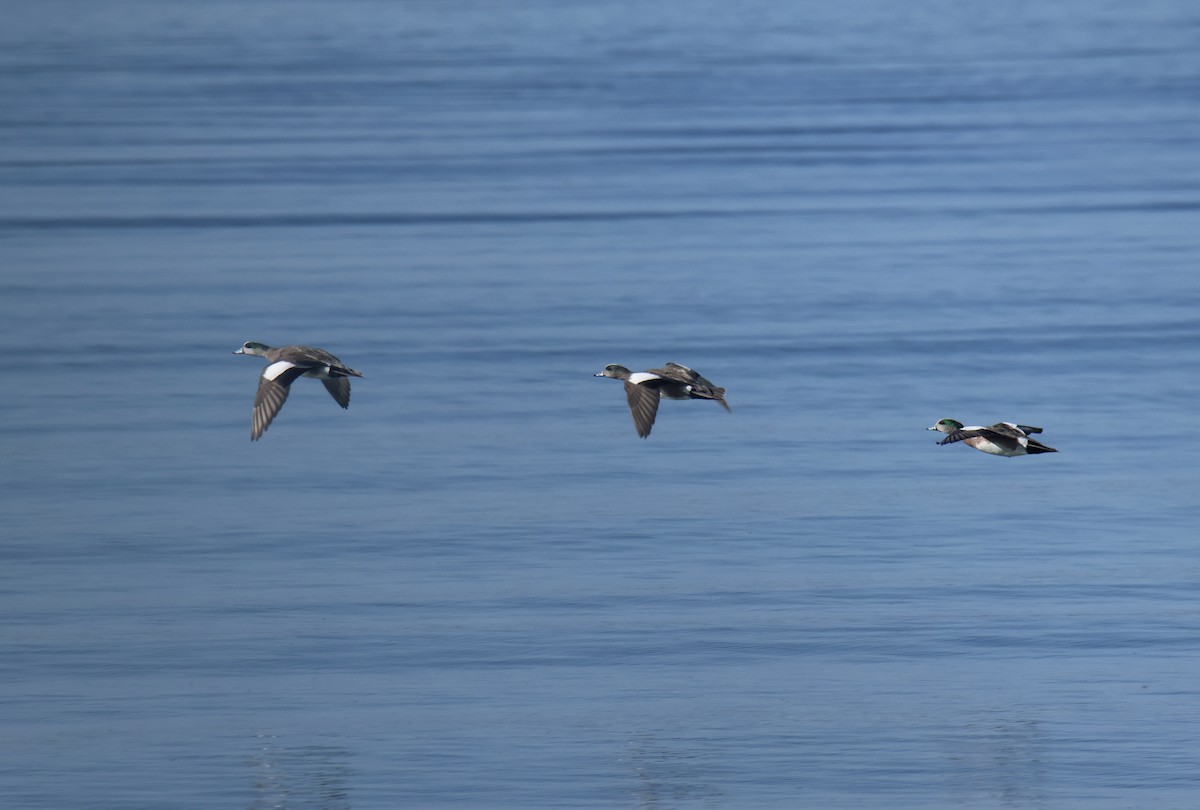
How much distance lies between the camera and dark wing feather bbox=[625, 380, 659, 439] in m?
16.4

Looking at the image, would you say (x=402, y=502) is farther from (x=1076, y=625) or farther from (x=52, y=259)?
(x=52, y=259)

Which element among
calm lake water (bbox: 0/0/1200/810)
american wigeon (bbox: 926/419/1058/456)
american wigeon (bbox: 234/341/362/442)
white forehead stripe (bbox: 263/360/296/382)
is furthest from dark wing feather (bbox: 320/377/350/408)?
american wigeon (bbox: 926/419/1058/456)

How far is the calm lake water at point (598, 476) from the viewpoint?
16.2 metres

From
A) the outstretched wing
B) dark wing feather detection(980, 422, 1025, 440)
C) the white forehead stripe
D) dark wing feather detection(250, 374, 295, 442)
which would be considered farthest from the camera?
the white forehead stripe

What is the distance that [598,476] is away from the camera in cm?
2312

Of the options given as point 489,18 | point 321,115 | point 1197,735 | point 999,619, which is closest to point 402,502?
point 999,619

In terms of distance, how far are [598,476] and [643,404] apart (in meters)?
6.54

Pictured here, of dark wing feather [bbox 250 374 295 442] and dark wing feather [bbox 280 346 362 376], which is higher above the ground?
dark wing feather [bbox 280 346 362 376]

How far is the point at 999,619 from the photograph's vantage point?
731 inches

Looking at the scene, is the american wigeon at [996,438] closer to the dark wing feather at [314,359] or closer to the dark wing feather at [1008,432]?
the dark wing feather at [1008,432]

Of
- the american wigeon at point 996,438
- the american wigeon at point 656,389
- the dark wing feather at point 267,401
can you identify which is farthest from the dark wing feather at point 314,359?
the american wigeon at point 996,438

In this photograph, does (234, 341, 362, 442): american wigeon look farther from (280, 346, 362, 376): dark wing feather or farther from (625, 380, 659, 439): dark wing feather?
(625, 380, 659, 439): dark wing feather

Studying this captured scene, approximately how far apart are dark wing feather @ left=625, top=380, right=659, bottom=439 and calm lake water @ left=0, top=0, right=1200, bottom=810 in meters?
2.00

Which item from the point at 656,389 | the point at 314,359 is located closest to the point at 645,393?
the point at 656,389
